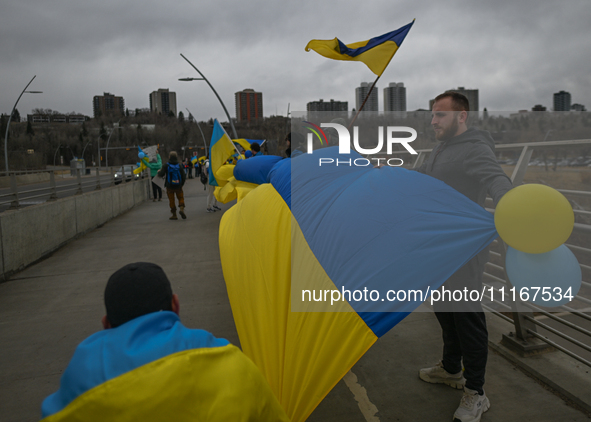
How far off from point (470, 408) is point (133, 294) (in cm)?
236

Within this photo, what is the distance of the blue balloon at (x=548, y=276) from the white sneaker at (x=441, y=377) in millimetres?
1253

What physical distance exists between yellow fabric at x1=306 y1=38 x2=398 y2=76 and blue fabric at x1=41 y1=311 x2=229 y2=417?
10.4 ft

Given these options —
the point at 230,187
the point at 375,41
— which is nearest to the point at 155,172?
the point at 230,187

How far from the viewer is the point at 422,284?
7.25ft

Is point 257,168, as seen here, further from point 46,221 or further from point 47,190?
point 47,190

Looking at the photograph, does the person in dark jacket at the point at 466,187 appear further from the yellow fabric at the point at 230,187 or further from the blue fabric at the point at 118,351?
the yellow fabric at the point at 230,187

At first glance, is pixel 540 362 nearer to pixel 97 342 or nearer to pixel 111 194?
pixel 97 342

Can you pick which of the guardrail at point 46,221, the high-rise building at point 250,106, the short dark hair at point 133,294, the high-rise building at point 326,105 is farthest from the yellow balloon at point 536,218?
the high-rise building at point 250,106

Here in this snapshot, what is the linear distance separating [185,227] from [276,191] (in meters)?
8.18

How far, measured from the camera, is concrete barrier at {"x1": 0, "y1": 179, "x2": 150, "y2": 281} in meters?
6.50

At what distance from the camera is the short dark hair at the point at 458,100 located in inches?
106

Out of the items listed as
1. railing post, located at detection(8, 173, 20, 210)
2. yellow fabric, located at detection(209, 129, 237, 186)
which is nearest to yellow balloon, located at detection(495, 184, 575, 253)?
yellow fabric, located at detection(209, 129, 237, 186)

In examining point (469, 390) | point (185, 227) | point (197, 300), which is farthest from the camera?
point (185, 227)

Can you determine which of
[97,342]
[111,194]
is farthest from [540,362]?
[111,194]
